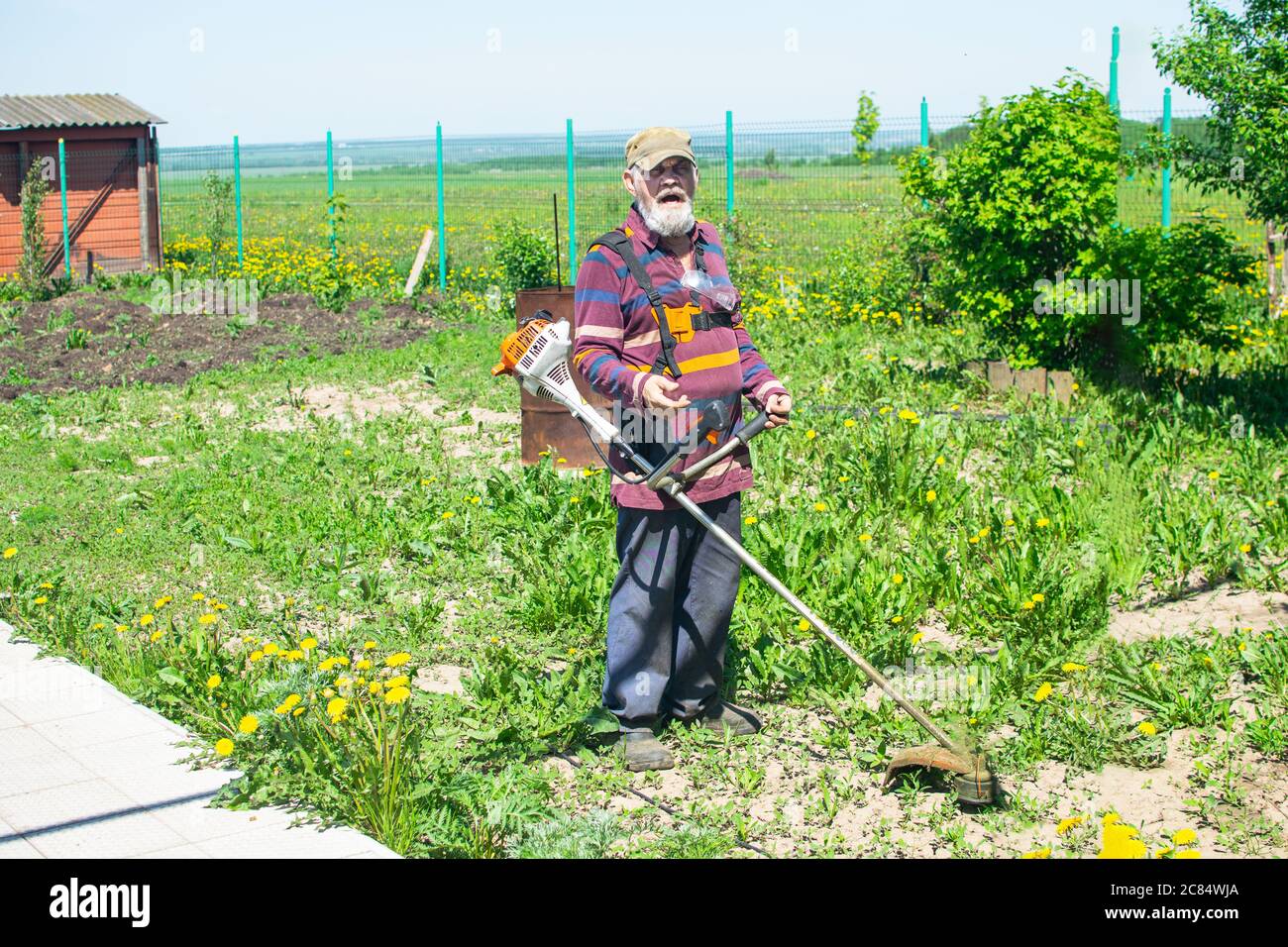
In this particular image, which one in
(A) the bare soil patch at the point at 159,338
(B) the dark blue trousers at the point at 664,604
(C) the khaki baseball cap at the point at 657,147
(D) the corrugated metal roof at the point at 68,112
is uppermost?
(D) the corrugated metal roof at the point at 68,112

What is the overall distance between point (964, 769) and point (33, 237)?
51.5 feet

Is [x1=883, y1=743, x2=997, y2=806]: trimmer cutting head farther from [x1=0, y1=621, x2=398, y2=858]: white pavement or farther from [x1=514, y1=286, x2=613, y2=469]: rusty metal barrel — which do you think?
[x1=514, y1=286, x2=613, y2=469]: rusty metal barrel

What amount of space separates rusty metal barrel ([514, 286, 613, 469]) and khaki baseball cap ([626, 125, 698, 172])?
3.28 metres

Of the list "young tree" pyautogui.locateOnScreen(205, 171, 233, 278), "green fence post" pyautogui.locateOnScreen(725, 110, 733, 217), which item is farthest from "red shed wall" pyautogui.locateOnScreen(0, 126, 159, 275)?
"green fence post" pyautogui.locateOnScreen(725, 110, 733, 217)

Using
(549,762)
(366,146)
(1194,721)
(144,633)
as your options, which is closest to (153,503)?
(144,633)

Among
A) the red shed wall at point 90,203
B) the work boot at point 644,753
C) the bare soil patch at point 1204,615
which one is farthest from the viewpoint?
the red shed wall at point 90,203

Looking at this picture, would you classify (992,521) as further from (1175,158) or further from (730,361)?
(1175,158)

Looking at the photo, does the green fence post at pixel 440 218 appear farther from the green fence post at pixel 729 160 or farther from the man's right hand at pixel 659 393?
the man's right hand at pixel 659 393

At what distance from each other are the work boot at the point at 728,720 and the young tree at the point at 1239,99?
483 centimetres

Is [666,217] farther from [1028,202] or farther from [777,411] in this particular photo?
[1028,202]

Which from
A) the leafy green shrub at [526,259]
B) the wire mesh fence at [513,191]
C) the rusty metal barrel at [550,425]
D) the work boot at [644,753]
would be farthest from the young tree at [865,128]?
the work boot at [644,753]

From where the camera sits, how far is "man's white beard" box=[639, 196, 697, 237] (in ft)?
13.6

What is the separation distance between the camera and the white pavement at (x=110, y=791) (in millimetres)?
3684

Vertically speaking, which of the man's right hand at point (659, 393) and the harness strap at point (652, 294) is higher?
the harness strap at point (652, 294)
